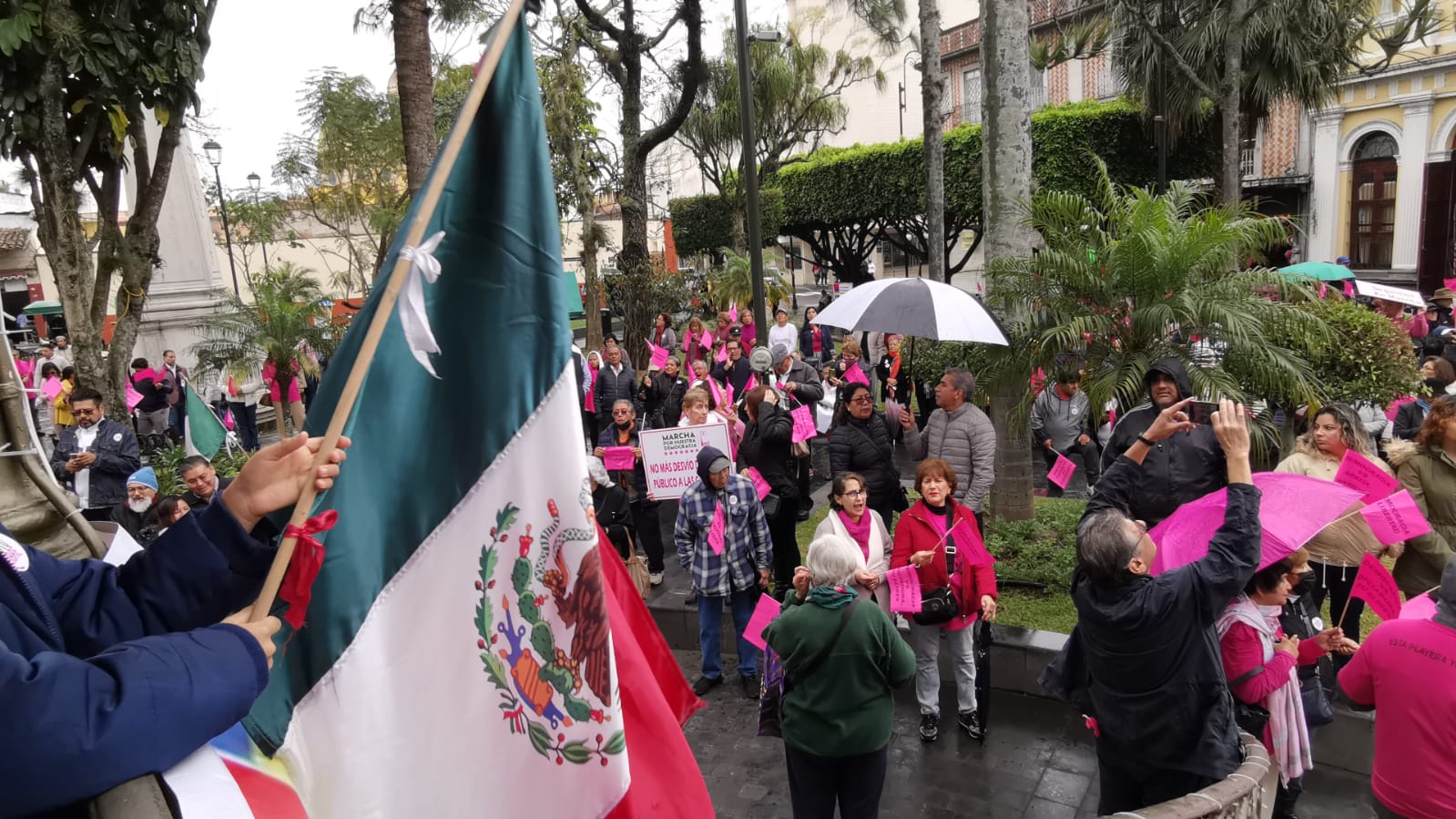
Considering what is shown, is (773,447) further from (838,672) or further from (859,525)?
(838,672)

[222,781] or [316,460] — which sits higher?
[316,460]

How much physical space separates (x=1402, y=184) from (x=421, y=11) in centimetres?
2606

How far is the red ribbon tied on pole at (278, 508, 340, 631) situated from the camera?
170cm

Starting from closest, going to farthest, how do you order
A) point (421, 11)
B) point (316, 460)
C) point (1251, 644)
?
point (316, 460) → point (1251, 644) → point (421, 11)

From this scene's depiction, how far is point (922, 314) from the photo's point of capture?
21.0 feet

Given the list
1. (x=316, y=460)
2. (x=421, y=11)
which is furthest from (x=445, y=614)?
(x=421, y=11)

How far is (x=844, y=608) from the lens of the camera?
11.3 ft

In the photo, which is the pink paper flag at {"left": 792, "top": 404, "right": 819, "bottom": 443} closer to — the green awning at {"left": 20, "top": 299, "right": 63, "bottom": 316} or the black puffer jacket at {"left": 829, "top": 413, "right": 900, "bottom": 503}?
the black puffer jacket at {"left": 829, "top": 413, "right": 900, "bottom": 503}

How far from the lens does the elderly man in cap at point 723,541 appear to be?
18.5 ft

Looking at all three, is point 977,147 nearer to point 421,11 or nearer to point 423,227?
point 421,11

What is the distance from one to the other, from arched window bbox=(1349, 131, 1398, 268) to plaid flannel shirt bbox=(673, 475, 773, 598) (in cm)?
2530

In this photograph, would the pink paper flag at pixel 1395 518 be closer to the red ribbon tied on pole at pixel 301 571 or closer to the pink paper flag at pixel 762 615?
the pink paper flag at pixel 762 615

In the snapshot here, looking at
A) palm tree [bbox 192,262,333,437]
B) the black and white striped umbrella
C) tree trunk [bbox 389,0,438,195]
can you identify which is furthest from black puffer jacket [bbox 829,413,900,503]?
palm tree [bbox 192,262,333,437]

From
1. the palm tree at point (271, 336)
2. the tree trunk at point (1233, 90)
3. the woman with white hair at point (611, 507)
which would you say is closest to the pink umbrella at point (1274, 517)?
the woman with white hair at point (611, 507)
